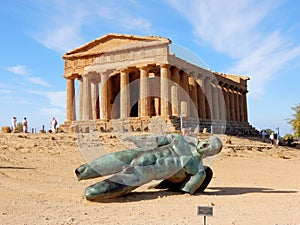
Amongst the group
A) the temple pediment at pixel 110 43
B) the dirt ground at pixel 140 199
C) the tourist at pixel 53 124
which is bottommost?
the dirt ground at pixel 140 199

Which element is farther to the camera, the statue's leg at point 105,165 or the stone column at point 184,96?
the stone column at point 184,96

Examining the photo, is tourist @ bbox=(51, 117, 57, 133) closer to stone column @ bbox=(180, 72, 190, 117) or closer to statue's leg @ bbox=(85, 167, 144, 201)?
stone column @ bbox=(180, 72, 190, 117)

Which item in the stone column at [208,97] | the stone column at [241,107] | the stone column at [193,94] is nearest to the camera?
the stone column at [193,94]

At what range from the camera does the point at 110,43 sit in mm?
42719

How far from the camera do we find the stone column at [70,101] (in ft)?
148

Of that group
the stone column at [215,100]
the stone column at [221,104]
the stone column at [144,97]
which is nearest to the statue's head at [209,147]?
the stone column at [144,97]

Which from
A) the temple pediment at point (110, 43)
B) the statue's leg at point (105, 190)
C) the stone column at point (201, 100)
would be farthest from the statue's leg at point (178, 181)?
the stone column at point (201, 100)

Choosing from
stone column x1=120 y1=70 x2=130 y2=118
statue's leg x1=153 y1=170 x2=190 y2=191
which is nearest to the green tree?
stone column x1=120 y1=70 x2=130 y2=118

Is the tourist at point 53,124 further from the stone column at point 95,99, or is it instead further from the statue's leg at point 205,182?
the statue's leg at point 205,182

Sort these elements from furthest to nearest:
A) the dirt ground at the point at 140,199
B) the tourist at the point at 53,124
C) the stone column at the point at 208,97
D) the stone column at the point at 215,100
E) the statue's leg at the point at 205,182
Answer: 1. the stone column at the point at 215,100
2. the stone column at the point at 208,97
3. the tourist at the point at 53,124
4. the statue's leg at the point at 205,182
5. the dirt ground at the point at 140,199

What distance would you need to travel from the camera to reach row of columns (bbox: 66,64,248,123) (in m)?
39.4

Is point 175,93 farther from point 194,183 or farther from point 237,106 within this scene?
point 194,183

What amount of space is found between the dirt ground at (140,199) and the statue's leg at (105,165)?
749 millimetres

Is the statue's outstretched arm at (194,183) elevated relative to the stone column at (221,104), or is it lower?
lower
